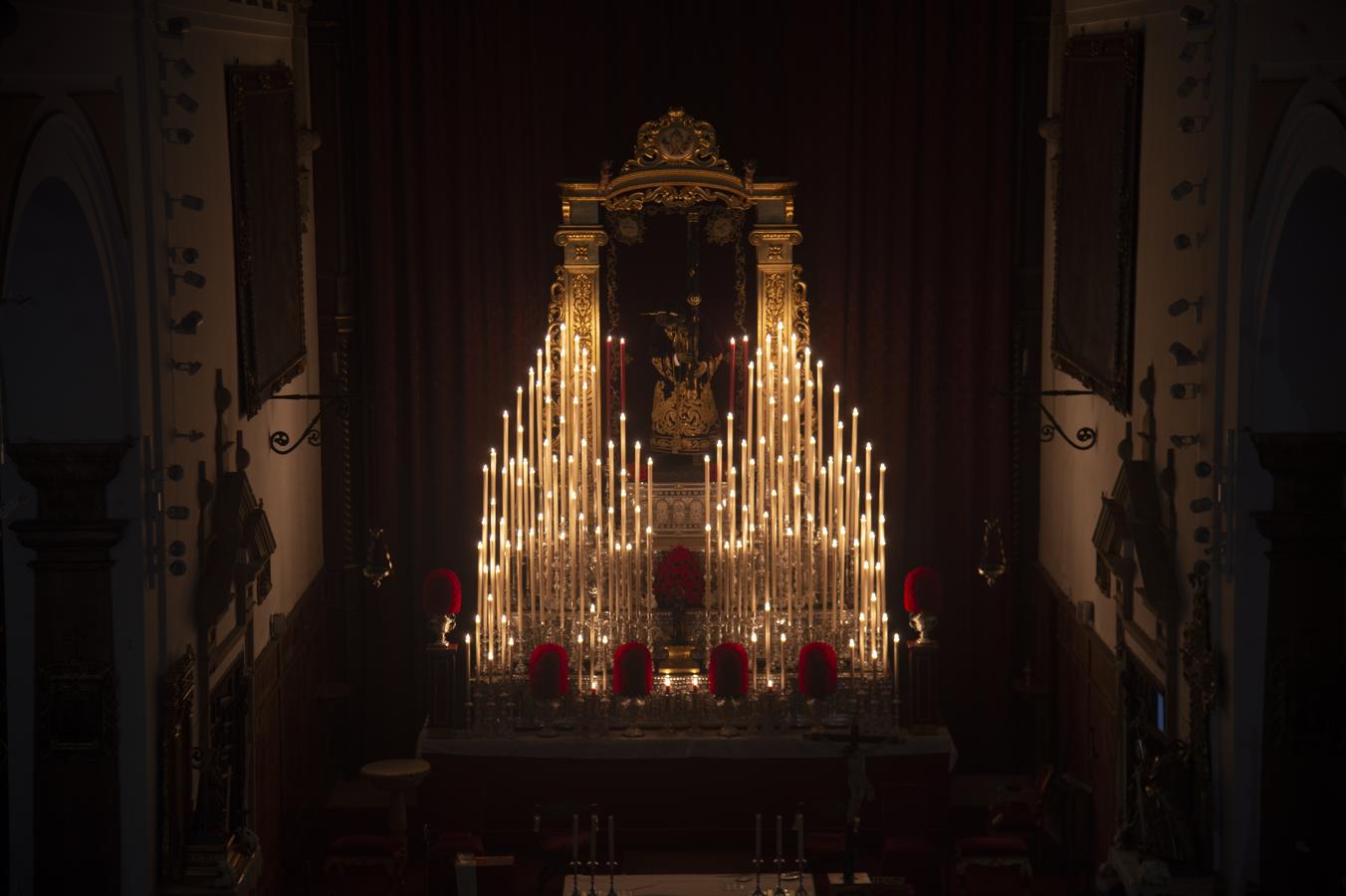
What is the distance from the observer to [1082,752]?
11414 millimetres

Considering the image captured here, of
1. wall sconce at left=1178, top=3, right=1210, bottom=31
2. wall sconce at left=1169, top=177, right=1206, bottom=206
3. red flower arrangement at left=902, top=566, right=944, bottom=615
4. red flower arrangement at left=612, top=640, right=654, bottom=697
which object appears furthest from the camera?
red flower arrangement at left=902, top=566, right=944, bottom=615

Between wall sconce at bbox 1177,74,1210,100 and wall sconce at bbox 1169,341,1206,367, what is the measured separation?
3.79 feet

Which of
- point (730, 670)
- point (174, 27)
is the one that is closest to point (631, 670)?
point (730, 670)

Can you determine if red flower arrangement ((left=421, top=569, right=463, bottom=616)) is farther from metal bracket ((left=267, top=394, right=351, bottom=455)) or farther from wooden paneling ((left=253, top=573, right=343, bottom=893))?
metal bracket ((left=267, top=394, right=351, bottom=455))

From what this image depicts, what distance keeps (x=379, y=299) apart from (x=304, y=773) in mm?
3427

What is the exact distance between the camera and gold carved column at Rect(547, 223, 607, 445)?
13.0 meters

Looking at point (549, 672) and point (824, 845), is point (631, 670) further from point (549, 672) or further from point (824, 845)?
point (824, 845)

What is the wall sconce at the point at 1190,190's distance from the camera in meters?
8.41

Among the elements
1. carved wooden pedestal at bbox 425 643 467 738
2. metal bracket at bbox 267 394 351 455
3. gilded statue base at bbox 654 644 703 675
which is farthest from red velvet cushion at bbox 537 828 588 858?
metal bracket at bbox 267 394 351 455

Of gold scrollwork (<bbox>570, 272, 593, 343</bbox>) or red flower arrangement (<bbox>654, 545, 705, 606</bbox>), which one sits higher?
gold scrollwork (<bbox>570, 272, 593, 343</bbox>)

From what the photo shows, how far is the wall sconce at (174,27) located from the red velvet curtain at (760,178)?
4.66m

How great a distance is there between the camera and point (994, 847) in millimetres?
10297

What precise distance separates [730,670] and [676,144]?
3845 millimetres

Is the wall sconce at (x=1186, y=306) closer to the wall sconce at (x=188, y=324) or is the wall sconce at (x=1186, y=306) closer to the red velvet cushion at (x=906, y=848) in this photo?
the red velvet cushion at (x=906, y=848)
